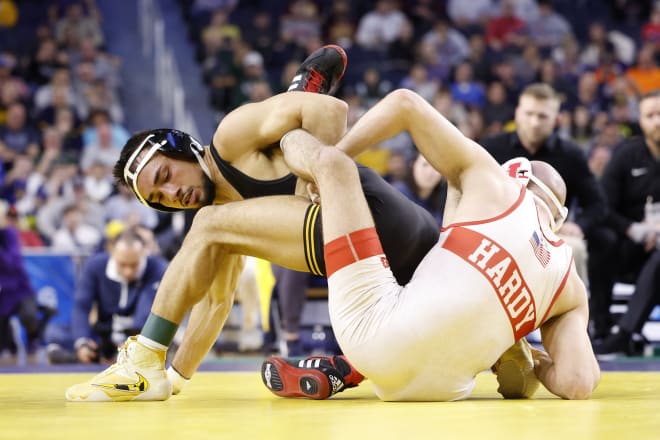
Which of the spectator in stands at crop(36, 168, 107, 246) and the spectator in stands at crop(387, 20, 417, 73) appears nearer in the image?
the spectator in stands at crop(36, 168, 107, 246)

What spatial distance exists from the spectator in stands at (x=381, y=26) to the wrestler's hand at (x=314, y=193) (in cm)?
864

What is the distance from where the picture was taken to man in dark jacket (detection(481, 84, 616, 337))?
19.0 feet

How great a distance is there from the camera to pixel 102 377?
10.4ft

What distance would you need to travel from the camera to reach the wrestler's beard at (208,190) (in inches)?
139

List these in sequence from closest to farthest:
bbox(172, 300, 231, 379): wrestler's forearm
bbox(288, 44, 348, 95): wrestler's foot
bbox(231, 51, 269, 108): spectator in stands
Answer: bbox(172, 300, 231, 379): wrestler's forearm, bbox(288, 44, 348, 95): wrestler's foot, bbox(231, 51, 269, 108): spectator in stands

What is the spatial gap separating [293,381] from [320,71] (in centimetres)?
110

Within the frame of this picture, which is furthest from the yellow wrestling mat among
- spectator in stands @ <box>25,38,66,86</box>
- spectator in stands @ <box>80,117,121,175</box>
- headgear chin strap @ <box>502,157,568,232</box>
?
spectator in stands @ <box>25,38,66,86</box>

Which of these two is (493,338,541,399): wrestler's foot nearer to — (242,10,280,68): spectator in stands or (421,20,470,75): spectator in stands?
(242,10,280,68): spectator in stands

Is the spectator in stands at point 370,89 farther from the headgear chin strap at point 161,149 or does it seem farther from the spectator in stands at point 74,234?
the headgear chin strap at point 161,149

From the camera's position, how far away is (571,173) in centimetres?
604

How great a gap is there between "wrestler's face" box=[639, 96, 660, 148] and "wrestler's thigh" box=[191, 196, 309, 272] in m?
3.66

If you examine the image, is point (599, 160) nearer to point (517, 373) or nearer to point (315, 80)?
point (315, 80)

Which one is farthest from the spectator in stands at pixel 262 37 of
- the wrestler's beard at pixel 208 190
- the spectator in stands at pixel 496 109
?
the wrestler's beard at pixel 208 190

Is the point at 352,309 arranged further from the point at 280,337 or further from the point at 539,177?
the point at 280,337
